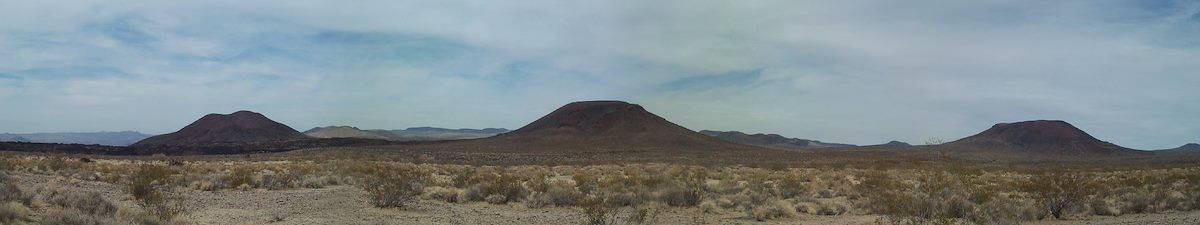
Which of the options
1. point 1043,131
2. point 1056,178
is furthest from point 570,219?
point 1043,131

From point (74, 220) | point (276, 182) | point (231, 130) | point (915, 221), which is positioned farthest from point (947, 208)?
point (231, 130)

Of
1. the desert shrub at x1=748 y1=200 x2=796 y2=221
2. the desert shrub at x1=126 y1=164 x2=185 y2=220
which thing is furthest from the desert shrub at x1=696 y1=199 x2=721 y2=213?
the desert shrub at x1=126 y1=164 x2=185 y2=220

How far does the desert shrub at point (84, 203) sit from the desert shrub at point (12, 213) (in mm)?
821

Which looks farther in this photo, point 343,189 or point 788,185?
point 788,185

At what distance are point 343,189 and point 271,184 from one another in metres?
2.66

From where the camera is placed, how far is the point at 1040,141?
443 feet

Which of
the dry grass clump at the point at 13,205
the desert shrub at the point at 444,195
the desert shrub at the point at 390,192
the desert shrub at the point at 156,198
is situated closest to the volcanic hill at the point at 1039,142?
the desert shrub at the point at 444,195

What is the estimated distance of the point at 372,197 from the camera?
18.1m

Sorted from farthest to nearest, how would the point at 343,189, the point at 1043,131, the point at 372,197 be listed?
the point at 1043,131 < the point at 343,189 < the point at 372,197

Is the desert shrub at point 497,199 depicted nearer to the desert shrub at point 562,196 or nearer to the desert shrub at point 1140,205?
the desert shrub at point 562,196

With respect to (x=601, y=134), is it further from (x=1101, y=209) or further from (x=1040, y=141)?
(x=1101, y=209)

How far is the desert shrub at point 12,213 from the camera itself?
11676 mm

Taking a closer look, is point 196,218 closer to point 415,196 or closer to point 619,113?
point 415,196

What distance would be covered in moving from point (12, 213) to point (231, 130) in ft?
456
